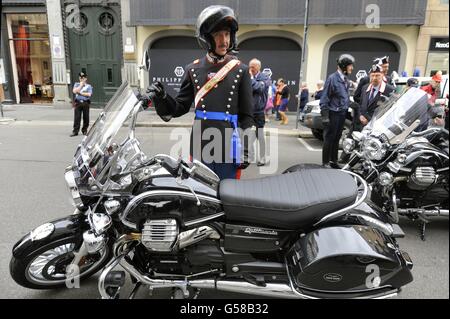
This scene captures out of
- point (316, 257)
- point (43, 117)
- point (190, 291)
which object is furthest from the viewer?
point (43, 117)

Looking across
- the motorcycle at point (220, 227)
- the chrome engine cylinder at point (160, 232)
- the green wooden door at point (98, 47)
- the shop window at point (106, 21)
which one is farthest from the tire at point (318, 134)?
the shop window at point (106, 21)

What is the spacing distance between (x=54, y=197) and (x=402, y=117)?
4.26 m

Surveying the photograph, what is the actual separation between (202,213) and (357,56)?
41.9 ft

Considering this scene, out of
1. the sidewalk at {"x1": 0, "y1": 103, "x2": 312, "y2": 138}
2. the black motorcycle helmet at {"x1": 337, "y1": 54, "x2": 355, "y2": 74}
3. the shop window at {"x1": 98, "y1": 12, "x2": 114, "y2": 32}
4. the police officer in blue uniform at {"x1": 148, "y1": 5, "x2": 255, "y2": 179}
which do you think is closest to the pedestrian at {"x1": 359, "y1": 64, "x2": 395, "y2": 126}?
the black motorcycle helmet at {"x1": 337, "y1": 54, "x2": 355, "y2": 74}

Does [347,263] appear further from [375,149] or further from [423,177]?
[423,177]

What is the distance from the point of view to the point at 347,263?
79.2 inches

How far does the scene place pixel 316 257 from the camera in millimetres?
2008

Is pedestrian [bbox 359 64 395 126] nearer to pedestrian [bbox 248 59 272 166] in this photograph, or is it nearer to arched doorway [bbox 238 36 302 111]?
pedestrian [bbox 248 59 272 166]

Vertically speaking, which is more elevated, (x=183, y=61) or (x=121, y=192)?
(x=183, y=61)

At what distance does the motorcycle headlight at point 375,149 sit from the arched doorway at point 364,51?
10.6 m

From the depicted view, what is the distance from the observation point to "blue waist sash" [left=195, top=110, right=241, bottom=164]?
111 inches

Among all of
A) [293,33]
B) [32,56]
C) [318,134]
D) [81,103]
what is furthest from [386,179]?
[32,56]

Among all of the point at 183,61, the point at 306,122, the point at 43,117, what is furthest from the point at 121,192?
the point at 183,61
